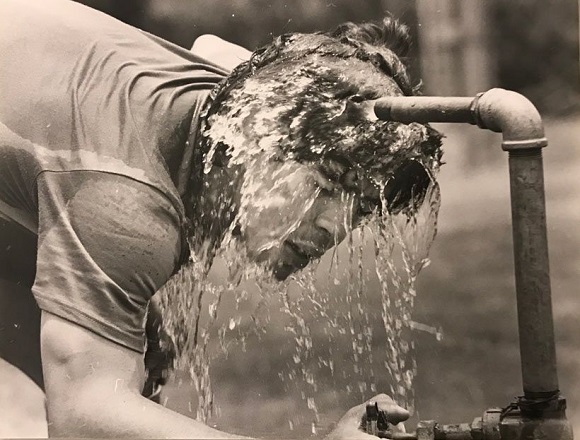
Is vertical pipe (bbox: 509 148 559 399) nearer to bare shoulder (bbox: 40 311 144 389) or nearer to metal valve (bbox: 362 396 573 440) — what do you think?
metal valve (bbox: 362 396 573 440)

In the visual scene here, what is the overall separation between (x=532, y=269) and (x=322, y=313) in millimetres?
517

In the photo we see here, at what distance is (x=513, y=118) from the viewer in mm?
2047

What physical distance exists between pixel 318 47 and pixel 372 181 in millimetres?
362

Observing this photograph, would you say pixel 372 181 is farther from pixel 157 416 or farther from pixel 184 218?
pixel 157 416

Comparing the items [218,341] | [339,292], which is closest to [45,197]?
[218,341]

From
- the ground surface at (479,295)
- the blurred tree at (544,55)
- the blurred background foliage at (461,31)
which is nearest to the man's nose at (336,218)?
the ground surface at (479,295)

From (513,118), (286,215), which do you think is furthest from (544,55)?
(286,215)

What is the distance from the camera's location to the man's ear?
228 cm

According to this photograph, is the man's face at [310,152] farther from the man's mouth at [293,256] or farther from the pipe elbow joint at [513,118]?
the pipe elbow joint at [513,118]

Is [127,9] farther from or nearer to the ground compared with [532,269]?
farther from the ground

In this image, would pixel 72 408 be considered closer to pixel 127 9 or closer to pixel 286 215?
pixel 286 215

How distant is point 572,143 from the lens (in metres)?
2.11

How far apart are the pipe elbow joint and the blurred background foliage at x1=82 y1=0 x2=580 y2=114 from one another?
0.06 m

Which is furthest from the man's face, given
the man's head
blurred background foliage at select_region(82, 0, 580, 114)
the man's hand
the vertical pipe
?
the man's hand
